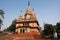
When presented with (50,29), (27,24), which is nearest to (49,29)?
(50,29)

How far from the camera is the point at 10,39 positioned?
31688 millimetres

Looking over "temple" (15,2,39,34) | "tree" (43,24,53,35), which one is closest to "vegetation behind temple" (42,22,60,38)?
"tree" (43,24,53,35)

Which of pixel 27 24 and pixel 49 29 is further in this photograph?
pixel 27 24

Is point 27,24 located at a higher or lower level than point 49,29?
higher

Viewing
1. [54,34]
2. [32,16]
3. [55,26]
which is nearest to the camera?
[54,34]

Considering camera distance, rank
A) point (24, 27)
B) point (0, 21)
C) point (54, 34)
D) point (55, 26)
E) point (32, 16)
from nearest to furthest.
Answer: point (54, 34) → point (55, 26) → point (24, 27) → point (32, 16) → point (0, 21)

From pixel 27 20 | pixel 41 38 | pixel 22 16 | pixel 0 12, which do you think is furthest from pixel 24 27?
pixel 41 38

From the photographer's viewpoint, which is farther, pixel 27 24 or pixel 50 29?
pixel 27 24

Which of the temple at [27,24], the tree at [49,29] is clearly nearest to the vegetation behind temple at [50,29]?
the tree at [49,29]

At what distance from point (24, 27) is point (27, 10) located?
8.03 metres

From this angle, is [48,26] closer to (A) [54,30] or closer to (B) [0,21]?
(A) [54,30]

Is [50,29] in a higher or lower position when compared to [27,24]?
lower

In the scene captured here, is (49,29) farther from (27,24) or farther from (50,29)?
(27,24)

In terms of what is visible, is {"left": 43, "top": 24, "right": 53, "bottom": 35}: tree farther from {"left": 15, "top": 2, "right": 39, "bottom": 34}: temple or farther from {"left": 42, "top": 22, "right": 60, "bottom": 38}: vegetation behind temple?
{"left": 15, "top": 2, "right": 39, "bottom": 34}: temple
